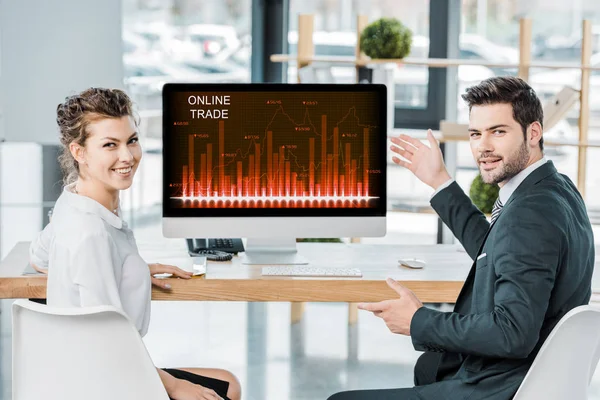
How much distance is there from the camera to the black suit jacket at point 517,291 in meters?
1.75

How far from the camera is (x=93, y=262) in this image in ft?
6.48

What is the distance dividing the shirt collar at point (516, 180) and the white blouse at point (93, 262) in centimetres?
86

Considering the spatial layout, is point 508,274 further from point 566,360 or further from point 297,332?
point 297,332

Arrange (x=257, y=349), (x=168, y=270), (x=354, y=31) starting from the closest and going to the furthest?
(x=168, y=270) → (x=257, y=349) → (x=354, y=31)

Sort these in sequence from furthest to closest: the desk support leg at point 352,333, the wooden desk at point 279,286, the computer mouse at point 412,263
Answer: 1. the desk support leg at point 352,333
2. the computer mouse at point 412,263
3. the wooden desk at point 279,286

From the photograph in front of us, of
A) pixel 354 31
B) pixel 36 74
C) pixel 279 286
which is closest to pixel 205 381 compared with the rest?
pixel 279 286

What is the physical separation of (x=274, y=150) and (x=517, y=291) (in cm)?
108

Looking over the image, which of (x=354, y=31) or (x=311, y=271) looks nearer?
(x=311, y=271)

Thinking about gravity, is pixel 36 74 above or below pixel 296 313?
above

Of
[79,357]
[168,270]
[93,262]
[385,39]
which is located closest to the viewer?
[79,357]

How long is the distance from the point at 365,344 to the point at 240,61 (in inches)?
105

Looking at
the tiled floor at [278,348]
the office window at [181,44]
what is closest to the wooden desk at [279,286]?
the tiled floor at [278,348]

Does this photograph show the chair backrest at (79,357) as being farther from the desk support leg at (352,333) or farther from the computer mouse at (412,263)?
the desk support leg at (352,333)

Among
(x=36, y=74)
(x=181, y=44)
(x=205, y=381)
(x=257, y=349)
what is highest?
(x=181, y=44)
